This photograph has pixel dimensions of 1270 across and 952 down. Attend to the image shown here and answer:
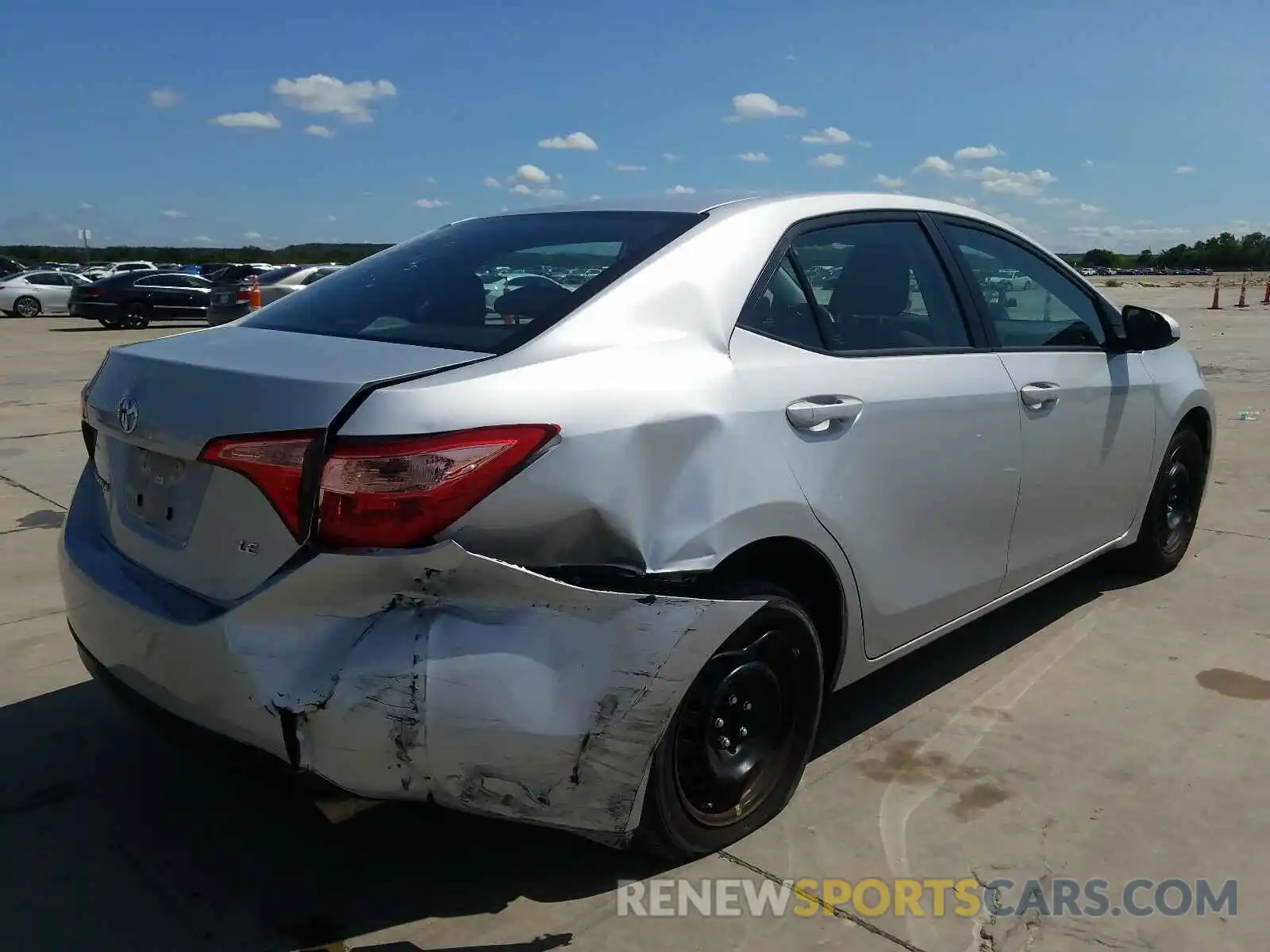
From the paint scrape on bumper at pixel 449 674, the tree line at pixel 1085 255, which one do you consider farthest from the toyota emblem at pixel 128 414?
the tree line at pixel 1085 255

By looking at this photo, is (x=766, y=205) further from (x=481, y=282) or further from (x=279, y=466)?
(x=279, y=466)

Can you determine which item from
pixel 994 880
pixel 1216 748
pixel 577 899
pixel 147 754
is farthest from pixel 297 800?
pixel 1216 748

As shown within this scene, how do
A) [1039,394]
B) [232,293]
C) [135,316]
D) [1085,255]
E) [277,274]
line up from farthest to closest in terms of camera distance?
1. [1085,255]
2. [135,316]
3. [277,274]
4. [232,293]
5. [1039,394]

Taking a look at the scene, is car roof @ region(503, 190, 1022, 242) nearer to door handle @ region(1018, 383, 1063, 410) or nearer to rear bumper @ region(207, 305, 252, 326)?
door handle @ region(1018, 383, 1063, 410)

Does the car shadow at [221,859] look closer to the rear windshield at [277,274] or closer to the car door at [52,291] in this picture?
the rear windshield at [277,274]

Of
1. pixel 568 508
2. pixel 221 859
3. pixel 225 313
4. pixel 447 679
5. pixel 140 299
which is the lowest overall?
pixel 221 859

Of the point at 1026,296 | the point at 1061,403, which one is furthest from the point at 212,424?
the point at 1026,296

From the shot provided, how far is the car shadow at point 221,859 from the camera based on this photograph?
2.45 meters

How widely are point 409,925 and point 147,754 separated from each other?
128 centimetres

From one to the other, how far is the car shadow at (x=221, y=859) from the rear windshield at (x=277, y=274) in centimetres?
1982

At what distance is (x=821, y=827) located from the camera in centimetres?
289

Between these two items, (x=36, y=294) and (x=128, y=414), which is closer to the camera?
(x=128, y=414)

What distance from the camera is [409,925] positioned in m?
2.47

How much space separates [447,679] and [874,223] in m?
2.06
